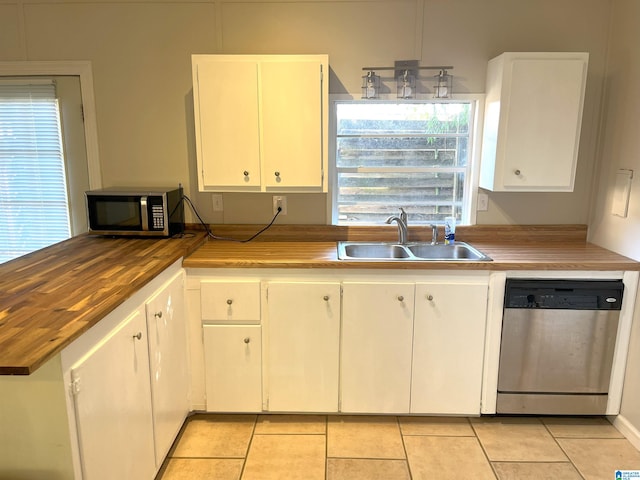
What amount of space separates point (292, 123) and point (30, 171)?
1.73 meters

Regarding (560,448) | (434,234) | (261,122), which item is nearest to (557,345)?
(560,448)

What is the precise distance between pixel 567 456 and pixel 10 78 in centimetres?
376

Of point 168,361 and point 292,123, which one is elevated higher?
point 292,123

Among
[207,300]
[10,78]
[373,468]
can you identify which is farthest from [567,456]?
[10,78]

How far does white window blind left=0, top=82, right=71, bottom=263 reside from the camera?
288cm

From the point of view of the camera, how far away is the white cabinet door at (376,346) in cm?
248

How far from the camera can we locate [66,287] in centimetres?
182

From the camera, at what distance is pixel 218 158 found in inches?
103

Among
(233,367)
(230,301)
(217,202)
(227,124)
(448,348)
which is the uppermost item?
(227,124)

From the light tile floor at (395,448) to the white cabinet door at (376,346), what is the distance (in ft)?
0.51

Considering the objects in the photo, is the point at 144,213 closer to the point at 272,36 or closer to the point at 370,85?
the point at 272,36

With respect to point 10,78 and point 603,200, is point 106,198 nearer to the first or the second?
point 10,78

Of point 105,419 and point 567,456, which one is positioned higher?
point 105,419

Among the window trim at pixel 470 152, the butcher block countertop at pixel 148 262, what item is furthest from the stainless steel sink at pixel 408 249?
the window trim at pixel 470 152
